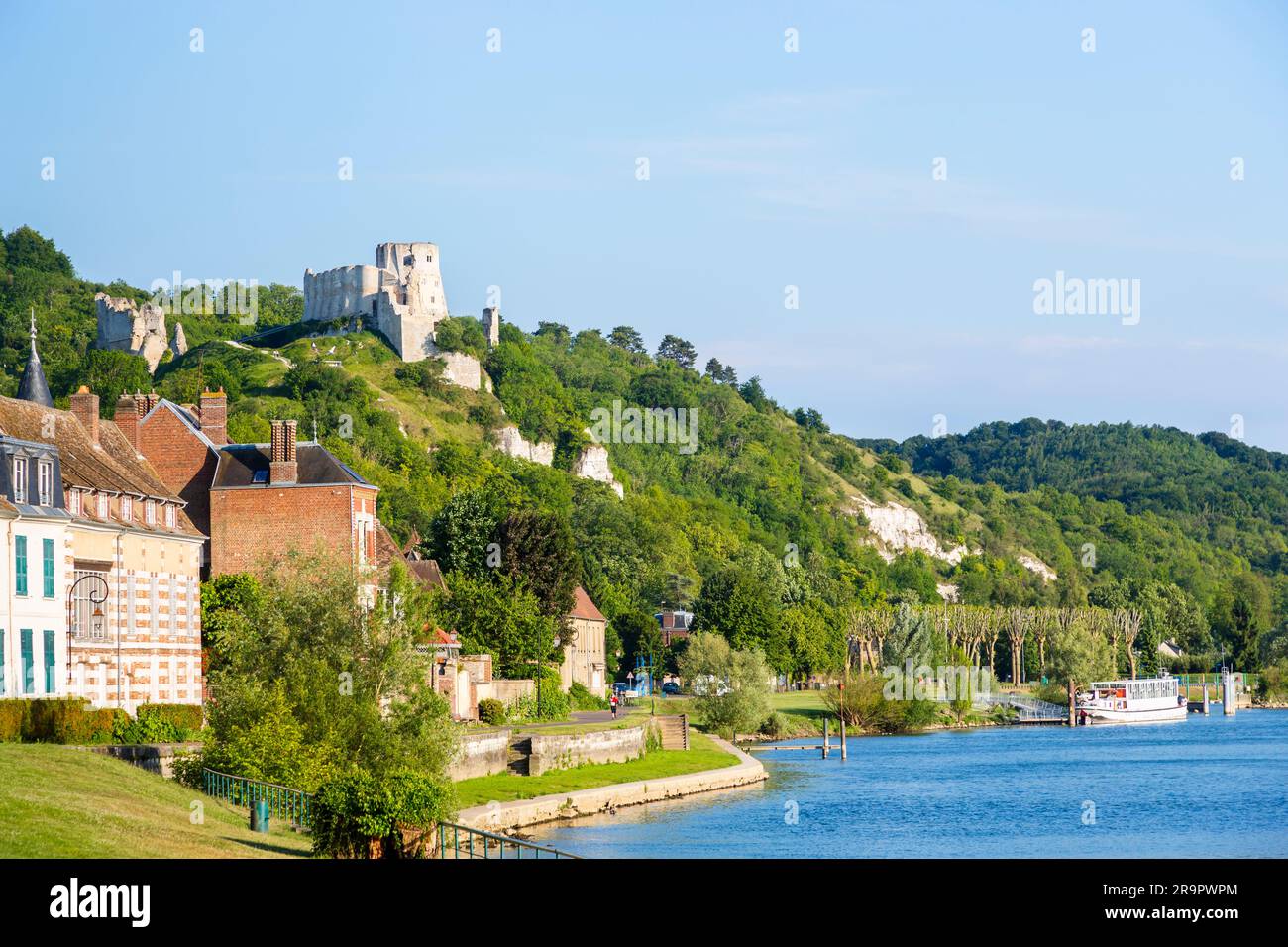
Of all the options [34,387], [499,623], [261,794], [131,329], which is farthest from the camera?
[131,329]

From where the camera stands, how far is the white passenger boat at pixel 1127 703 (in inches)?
4560

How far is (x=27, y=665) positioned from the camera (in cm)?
3700

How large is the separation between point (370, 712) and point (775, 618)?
73.5 metres

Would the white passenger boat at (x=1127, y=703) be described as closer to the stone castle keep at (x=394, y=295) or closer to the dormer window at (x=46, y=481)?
the stone castle keep at (x=394, y=295)

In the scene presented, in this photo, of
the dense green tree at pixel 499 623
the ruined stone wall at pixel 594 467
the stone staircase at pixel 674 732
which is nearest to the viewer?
the stone staircase at pixel 674 732

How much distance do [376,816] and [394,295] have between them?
15323 centimetres

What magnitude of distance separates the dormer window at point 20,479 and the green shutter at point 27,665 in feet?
10.3

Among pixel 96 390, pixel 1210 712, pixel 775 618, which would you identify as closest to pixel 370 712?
pixel 775 618

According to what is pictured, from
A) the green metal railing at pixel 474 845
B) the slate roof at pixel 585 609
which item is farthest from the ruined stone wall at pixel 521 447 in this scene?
the green metal railing at pixel 474 845

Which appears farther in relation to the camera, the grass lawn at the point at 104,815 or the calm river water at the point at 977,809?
the calm river water at the point at 977,809

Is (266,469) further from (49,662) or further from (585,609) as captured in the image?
(585,609)

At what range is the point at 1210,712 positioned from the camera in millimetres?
131000
